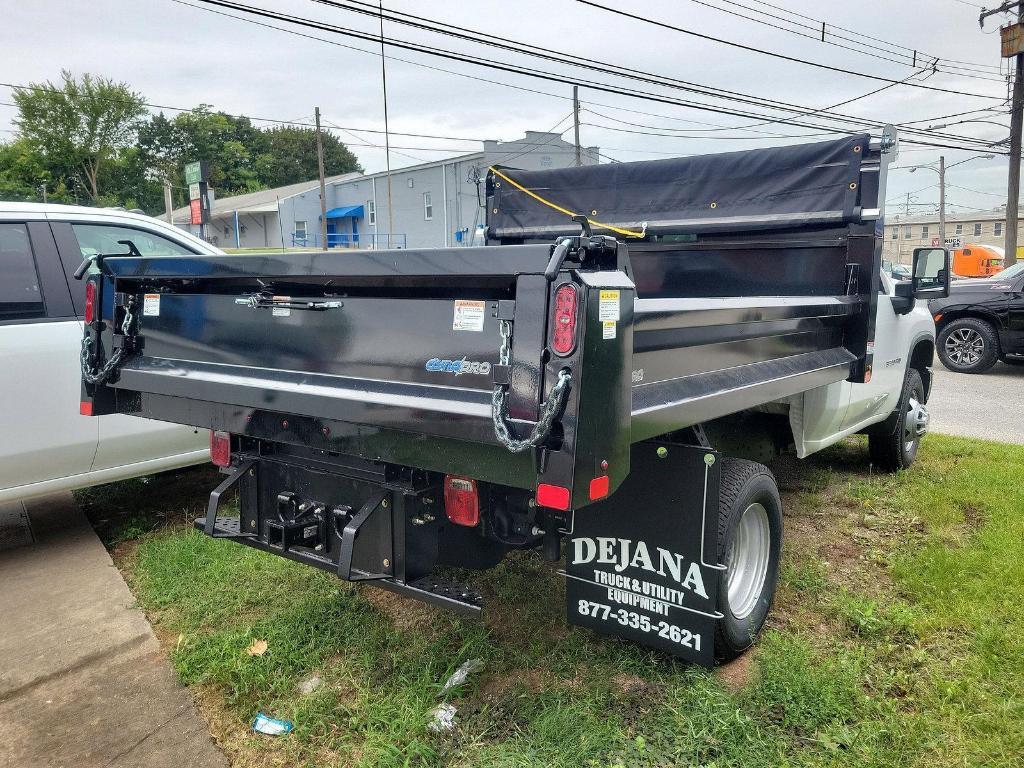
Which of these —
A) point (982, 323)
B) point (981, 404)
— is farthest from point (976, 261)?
point (981, 404)

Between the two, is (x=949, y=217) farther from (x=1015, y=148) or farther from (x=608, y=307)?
(x=608, y=307)

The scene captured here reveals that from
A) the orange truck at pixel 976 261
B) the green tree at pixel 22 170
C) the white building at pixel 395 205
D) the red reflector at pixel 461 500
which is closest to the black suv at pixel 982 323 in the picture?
the red reflector at pixel 461 500

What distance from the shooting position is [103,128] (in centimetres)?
5531

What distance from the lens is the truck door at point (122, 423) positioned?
462cm

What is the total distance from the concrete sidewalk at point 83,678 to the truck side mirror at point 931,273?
5.09 meters

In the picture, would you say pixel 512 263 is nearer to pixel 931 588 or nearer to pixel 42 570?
pixel 931 588

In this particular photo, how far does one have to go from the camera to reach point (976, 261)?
34.4m

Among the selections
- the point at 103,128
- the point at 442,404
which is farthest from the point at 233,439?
the point at 103,128

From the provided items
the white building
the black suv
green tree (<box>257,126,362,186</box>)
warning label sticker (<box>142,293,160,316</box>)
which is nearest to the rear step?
warning label sticker (<box>142,293,160,316</box>)

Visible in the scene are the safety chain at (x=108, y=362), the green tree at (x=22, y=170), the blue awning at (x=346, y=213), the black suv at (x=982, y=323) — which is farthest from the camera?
the green tree at (x=22, y=170)

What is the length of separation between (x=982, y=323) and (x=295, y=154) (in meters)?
67.7

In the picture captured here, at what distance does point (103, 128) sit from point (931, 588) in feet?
207

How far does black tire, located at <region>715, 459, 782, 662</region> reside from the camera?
3051 mm

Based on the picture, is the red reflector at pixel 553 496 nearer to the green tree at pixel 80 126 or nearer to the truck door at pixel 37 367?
the truck door at pixel 37 367
